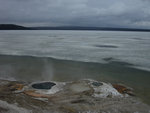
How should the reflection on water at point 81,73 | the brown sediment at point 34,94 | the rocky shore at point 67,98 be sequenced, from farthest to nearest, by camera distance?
the reflection on water at point 81,73 < the brown sediment at point 34,94 < the rocky shore at point 67,98

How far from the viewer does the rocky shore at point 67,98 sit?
8.78 metres

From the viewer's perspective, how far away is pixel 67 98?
33.4 ft

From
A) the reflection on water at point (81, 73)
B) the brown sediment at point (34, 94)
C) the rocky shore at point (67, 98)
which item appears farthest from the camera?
the reflection on water at point (81, 73)

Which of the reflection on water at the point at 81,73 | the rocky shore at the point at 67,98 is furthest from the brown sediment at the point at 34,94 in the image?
the reflection on water at the point at 81,73

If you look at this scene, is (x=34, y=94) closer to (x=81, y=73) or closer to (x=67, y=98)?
(x=67, y=98)

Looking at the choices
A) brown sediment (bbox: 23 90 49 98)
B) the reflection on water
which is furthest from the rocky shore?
the reflection on water

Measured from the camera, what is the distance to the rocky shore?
28.8ft

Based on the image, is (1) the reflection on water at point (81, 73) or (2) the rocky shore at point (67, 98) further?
(1) the reflection on water at point (81, 73)

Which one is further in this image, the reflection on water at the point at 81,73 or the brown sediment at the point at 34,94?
the reflection on water at the point at 81,73

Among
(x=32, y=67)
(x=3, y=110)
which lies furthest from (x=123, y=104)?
(x=32, y=67)

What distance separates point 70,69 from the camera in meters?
18.3

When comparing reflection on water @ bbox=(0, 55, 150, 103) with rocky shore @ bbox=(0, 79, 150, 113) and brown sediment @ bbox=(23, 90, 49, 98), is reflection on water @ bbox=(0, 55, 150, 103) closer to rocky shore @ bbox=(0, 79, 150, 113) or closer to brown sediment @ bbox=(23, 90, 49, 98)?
rocky shore @ bbox=(0, 79, 150, 113)

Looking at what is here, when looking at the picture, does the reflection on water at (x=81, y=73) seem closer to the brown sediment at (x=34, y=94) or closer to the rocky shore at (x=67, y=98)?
the rocky shore at (x=67, y=98)

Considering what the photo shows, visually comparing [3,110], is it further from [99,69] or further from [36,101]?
[99,69]
